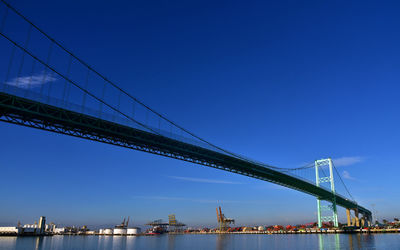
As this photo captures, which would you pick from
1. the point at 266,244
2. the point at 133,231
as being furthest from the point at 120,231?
the point at 266,244

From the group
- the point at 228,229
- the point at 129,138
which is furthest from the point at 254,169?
the point at 228,229

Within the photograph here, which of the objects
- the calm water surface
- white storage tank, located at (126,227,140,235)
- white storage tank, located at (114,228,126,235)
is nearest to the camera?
the calm water surface

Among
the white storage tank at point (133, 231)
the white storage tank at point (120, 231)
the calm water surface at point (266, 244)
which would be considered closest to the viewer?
the calm water surface at point (266, 244)

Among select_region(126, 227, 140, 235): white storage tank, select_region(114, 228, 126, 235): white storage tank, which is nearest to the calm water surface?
select_region(114, 228, 126, 235): white storage tank

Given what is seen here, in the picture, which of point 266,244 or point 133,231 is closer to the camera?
point 266,244

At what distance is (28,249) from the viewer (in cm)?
5203

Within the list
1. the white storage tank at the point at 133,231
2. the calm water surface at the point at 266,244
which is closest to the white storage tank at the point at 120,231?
the white storage tank at the point at 133,231

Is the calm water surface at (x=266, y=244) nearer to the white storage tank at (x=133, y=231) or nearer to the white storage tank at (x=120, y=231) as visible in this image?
the white storage tank at (x=120, y=231)

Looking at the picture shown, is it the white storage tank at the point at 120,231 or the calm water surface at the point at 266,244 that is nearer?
the calm water surface at the point at 266,244

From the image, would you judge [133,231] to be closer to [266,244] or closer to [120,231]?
[120,231]

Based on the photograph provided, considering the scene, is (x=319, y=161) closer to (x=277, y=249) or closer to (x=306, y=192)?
(x=306, y=192)

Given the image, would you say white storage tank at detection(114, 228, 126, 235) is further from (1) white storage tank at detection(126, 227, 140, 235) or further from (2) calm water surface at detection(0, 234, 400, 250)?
(2) calm water surface at detection(0, 234, 400, 250)

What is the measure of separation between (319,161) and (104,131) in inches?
3325

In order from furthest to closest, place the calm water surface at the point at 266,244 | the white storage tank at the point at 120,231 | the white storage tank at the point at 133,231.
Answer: the white storage tank at the point at 133,231 → the white storage tank at the point at 120,231 → the calm water surface at the point at 266,244
